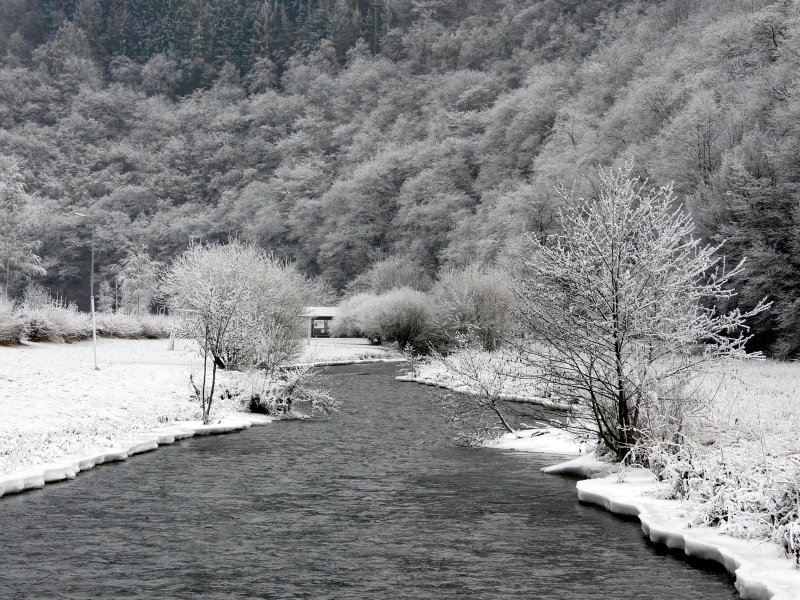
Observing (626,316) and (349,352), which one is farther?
(349,352)

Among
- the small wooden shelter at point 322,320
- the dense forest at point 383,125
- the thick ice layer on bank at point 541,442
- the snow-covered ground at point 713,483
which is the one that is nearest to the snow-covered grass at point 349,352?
the small wooden shelter at point 322,320

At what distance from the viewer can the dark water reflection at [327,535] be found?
8383mm

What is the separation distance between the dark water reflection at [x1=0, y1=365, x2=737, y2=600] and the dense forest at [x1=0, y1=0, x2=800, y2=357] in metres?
20.0

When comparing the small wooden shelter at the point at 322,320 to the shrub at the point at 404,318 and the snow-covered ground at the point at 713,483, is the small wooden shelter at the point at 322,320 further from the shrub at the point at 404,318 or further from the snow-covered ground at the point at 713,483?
the snow-covered ground at the point at 713,483

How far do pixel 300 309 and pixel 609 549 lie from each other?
86.6 ft

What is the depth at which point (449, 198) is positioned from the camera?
7712cm

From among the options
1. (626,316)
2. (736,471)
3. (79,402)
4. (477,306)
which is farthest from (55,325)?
(736,471)

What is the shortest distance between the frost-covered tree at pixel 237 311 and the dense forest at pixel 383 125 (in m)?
16.2

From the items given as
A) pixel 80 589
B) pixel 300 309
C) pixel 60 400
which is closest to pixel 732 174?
pixel 300 309

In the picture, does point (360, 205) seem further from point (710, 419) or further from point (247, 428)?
point (710, 419)

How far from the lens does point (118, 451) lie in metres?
15.7

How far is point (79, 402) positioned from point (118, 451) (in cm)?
593

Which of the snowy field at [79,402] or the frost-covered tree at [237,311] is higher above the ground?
the frost-covered tree at [237,311]

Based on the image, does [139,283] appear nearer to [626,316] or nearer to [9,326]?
[9,326]
